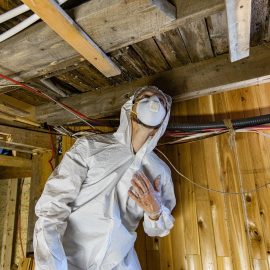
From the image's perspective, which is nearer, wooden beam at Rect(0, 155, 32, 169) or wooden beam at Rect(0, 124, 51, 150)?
wooden beam at Rect(0, 124, 51, 150)

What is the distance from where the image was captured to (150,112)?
143cm

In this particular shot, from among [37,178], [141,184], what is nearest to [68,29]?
[141,184]

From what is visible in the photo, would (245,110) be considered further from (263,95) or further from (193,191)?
(193,191)

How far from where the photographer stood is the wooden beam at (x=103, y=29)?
1.00 m

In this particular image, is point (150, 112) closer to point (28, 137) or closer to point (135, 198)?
point (135, 198)

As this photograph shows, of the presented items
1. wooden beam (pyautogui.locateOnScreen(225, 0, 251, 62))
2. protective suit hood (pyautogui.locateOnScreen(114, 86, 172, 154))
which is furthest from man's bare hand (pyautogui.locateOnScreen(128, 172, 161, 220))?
wooden beam (pyautogui.locateOnScreen(225, 0, 251, 62))

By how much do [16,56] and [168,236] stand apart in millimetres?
1360

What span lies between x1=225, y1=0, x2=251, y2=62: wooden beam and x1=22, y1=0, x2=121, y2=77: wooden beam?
552 mm

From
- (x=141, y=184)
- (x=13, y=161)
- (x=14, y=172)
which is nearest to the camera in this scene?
(x=141, y=184)

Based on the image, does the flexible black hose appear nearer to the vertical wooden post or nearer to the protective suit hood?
the protective suit hood

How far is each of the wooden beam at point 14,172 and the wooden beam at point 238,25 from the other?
249cm

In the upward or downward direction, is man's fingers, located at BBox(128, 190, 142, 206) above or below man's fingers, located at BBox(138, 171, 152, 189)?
below

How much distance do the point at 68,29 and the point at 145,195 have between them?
34.5 inches

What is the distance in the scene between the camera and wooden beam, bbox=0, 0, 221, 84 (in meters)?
1.00
